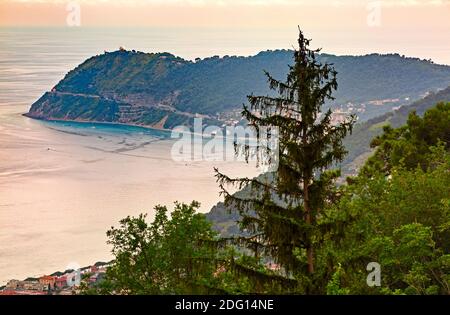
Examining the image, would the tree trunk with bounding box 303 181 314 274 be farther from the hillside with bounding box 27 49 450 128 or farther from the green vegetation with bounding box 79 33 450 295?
the hillside with bounding box 27 49 450 128

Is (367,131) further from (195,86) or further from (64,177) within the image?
(195,86)

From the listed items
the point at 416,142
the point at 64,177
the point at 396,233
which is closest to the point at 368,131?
the point at 64,177

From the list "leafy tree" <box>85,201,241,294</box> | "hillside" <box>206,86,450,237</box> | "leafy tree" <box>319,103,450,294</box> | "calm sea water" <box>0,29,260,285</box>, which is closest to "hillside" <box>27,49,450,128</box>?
"calm sea water" <box>0,29,260,285</box>

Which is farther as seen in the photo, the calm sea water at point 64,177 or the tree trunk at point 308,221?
the calm sea water at point 64,177

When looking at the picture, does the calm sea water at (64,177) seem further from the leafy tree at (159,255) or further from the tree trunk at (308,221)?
the tree trunk at (308,221)

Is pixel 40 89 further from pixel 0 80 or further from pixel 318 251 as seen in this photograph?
pixel 318 251

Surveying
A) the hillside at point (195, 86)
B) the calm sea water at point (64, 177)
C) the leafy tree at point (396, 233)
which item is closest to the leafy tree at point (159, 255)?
the leafy tree at point (396, 233)
